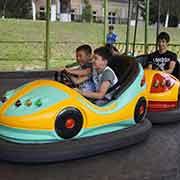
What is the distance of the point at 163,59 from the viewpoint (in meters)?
2.90

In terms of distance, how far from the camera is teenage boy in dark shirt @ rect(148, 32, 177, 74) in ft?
9.25

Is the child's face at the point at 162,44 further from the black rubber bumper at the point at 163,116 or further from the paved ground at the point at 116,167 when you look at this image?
the paved ground at the point at 116,167

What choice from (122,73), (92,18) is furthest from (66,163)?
(92,18)

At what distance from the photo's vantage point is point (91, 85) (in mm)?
2246

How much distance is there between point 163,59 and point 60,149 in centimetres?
155

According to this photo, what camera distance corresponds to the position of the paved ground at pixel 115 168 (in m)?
1.69

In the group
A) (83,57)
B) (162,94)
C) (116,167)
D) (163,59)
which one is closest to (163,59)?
(163,59)

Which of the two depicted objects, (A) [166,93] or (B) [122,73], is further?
(A) [166,93]

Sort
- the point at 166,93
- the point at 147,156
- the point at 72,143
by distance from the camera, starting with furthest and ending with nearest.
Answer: the point at 166,93 → the point at 147,156 → the point at 72,143

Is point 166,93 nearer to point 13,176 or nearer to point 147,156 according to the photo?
point 147,156

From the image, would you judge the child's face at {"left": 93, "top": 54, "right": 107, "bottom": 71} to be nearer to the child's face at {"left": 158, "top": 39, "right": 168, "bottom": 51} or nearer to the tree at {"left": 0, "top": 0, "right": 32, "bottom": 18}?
the child's face at {"left": 158, "top": 39, "right": 168, "bottom": 51}

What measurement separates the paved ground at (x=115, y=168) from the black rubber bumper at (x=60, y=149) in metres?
0.06

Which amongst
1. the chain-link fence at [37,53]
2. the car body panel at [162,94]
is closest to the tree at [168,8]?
the chain-link fence at [37,53]

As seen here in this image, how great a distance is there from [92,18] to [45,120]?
51.5ft
